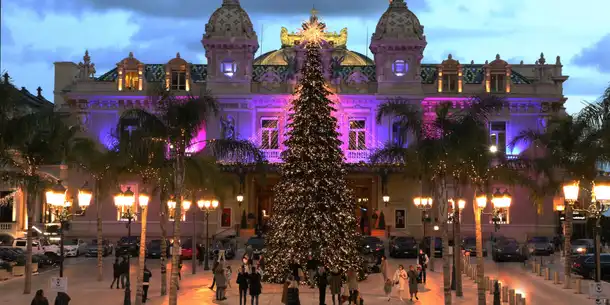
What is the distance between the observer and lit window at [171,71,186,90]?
6750 centimetres

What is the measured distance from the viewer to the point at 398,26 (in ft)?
213

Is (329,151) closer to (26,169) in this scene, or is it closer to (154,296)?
(154,296)

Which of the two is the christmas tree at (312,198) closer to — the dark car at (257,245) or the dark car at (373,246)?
the dark car at (373,246)

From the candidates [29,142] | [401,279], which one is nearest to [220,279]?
[401,279]

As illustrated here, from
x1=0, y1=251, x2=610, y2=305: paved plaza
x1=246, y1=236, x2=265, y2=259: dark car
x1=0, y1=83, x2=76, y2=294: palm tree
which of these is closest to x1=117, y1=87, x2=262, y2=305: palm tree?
x1=0, y1=251, x2=610, y2=305: paved plaza

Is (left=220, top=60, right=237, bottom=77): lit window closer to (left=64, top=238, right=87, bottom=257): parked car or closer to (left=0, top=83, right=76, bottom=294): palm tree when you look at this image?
(left=64, top=238, right=87, bottom=257): parked car

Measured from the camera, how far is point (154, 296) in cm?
3509

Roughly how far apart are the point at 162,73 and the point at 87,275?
2829 cm

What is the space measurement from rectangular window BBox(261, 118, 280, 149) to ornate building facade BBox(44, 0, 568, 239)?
0.25 feet

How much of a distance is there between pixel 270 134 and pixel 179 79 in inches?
365

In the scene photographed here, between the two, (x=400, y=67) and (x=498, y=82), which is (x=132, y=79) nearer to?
(x=400, y=67)

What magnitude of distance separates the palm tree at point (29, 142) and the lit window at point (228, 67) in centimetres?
2798

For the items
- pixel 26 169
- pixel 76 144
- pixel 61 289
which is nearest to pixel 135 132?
pixel 61 289

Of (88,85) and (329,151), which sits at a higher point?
(88,85)
